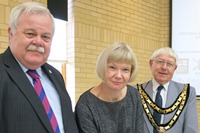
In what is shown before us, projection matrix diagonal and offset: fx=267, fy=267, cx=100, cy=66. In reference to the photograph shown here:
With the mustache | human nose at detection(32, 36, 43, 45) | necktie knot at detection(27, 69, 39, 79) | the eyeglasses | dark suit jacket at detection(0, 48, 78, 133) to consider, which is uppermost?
human nose at detection(32, 36, 43, 45)

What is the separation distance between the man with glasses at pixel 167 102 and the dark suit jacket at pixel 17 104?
3.92ft

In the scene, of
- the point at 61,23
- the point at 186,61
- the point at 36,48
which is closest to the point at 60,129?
the point at 36,48

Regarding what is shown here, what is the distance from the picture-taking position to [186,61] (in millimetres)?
4855

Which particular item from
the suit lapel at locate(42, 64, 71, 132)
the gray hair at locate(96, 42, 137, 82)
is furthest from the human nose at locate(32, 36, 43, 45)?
the gray hair at locate(96, 42, 137, 82)

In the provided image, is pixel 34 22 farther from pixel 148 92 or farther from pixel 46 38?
pixel 148 92

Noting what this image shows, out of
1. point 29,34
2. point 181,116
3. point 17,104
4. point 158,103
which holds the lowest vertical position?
point 181,116

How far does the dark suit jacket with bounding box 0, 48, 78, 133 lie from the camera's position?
4.01ft

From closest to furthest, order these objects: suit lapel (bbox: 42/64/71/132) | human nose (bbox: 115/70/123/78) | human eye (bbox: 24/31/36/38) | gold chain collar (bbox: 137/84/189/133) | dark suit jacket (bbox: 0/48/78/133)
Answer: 1. dark suit jacket (bbox: 0/48/78/133)
2. human eye (bbox: 24/31/36/38)
3. suit lapel (bbox: 42/64/71/132)
4. human nose (bbox: 115/70/123/78)
5. gold chain collar (bbox: 137/84/189/133)

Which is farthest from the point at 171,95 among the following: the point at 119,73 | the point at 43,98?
the point at 43,98

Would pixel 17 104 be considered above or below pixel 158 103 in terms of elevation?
above

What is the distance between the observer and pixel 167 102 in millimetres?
2322

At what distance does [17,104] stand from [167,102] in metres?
1.46

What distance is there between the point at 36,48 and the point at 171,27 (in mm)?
4078

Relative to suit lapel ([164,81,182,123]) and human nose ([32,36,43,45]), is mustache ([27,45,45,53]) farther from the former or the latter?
suit lapel ([164,81,182,123])
